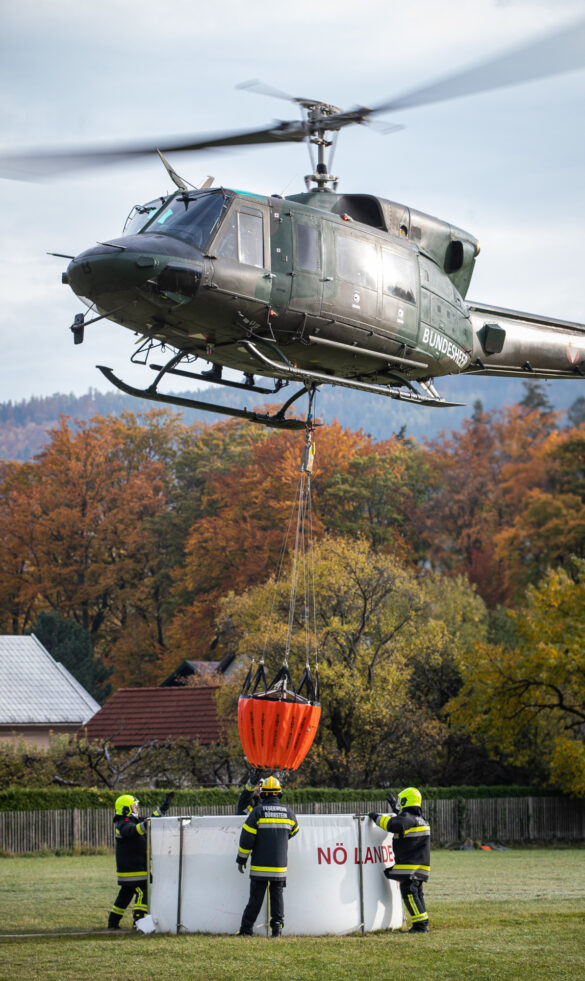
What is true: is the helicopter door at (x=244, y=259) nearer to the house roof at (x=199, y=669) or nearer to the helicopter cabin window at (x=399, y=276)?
the helicopter cabin window at (x=399, y=276)

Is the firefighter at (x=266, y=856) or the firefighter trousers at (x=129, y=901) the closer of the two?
the firefighter at (x=266, y=856)

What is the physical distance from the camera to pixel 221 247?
15.3 m

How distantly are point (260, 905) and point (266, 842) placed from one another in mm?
774

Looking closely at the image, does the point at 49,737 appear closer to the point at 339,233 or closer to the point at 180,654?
the point at 180,654

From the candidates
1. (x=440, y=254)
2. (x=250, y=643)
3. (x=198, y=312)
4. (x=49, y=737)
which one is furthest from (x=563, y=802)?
(x=198, y=312)

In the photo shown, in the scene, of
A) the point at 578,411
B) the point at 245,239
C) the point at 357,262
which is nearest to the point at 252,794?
the point at 245,239

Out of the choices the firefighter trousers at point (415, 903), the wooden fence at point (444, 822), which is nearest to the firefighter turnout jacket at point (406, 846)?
the firefighter trousers at point (415, 903)

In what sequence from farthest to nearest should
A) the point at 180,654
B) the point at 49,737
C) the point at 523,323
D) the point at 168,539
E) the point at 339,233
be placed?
the point at 168,539 → the point at 180,654 → the point at 49,737 → the point at 523,323 → the point at 339,233

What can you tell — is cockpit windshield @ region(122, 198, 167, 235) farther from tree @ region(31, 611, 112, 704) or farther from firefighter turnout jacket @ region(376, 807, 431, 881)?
tree @ region(31, 611, 112, 704)

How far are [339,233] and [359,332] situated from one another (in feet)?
4.29

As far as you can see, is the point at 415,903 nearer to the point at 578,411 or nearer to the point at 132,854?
the point at 132,854

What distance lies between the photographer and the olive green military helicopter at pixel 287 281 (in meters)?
15.0

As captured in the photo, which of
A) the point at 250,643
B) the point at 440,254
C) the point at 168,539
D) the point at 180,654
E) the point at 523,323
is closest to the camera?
the point at 440,254

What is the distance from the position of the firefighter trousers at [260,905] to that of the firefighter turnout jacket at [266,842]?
19 centimetres
